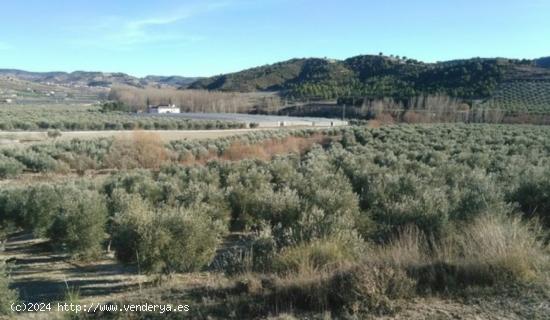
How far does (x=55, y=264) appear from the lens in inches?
453

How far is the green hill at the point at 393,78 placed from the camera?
11331cm

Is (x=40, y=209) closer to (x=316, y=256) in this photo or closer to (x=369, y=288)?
(x=316, y=256)

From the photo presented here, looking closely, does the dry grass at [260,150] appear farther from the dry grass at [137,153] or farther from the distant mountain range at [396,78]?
the distant mountain range at [396,78]

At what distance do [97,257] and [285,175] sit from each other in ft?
32.0

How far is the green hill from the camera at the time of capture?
372 ft

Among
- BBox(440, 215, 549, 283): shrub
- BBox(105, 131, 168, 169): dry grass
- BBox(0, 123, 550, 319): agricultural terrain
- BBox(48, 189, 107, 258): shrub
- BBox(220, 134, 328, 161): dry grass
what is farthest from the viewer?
BBox(220, 134, 328, 161): dry grass

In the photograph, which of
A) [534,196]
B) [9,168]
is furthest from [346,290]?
[9,168]

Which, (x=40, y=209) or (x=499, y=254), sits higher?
(x=499, y=254)

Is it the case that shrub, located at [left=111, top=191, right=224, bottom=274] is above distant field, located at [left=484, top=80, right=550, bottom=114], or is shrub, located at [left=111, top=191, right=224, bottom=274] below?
below

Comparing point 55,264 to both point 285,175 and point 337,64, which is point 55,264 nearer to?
point 285,175

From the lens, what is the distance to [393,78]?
485ft

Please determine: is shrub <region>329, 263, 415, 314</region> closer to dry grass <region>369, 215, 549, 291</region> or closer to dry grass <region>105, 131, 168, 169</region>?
dry grass <region>369, 215, 549, 291</region>

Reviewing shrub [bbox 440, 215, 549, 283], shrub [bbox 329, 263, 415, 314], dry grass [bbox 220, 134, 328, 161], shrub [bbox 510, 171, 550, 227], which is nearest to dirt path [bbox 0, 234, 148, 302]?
shrub [bbox 329, 263, 415, 314]

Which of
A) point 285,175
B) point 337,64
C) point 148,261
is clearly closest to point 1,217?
point 148,261
